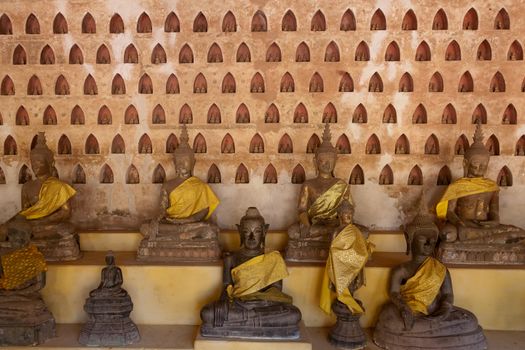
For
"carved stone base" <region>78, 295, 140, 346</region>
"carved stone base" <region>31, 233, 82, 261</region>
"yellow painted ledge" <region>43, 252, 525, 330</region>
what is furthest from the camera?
"carved stone base" <region>31, 233, 82, 261</region>

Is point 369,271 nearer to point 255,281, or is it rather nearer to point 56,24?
point 255,281

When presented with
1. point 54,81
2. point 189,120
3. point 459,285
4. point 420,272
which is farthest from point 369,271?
point 54,81

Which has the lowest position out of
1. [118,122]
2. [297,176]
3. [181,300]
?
[181,300]

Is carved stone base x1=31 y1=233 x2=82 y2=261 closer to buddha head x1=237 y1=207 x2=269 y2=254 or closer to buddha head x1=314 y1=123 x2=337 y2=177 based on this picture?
buddha head x1=237 y1=207 x2=269 y2=254

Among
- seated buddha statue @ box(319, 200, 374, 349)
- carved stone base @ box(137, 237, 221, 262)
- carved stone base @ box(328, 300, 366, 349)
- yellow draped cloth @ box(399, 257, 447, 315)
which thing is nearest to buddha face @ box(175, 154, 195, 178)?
carved stone base @ box(137, 237, 221, 262)

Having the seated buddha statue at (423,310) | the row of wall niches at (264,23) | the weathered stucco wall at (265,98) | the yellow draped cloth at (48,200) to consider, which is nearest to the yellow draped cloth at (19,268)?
the yellow draped cloth at (48,200)

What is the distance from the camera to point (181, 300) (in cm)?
648

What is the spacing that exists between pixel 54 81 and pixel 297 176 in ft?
13.0

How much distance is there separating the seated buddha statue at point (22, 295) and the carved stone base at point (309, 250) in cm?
299

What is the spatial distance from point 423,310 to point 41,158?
535cm

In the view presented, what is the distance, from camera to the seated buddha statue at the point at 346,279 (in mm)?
5836

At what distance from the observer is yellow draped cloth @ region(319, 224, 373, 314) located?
588 centimetres

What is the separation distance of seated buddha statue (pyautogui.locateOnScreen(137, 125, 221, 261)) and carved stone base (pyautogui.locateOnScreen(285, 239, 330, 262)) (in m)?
0.97

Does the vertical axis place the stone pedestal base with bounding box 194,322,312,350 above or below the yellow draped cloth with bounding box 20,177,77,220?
below
